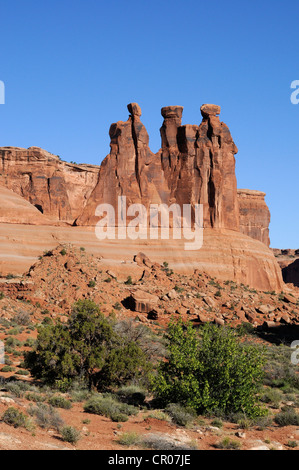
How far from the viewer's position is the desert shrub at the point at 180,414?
17.8 m

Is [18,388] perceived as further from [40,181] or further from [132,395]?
[40,181]

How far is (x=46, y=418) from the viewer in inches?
627

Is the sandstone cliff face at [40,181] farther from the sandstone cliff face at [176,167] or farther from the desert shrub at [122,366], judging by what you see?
the desert shrub at [122,366]

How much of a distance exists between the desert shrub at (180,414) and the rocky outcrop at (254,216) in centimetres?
9809

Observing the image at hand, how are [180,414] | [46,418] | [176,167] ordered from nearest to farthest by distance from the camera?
[46,418]
[180,414]
[176,167]

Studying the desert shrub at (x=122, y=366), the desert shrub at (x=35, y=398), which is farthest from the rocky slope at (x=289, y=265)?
the desert shrub at (x=35, y=398)

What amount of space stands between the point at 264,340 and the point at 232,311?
25.6ft

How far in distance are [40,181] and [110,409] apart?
73567mm

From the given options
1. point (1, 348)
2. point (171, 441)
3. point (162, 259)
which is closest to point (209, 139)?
point (162, 259)

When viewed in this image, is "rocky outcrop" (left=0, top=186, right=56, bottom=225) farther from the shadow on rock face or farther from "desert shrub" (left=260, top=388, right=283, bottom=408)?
the shadow on rock face

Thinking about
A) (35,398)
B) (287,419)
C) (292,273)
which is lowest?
(287,419)

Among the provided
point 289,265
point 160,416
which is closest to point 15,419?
point 160,416
